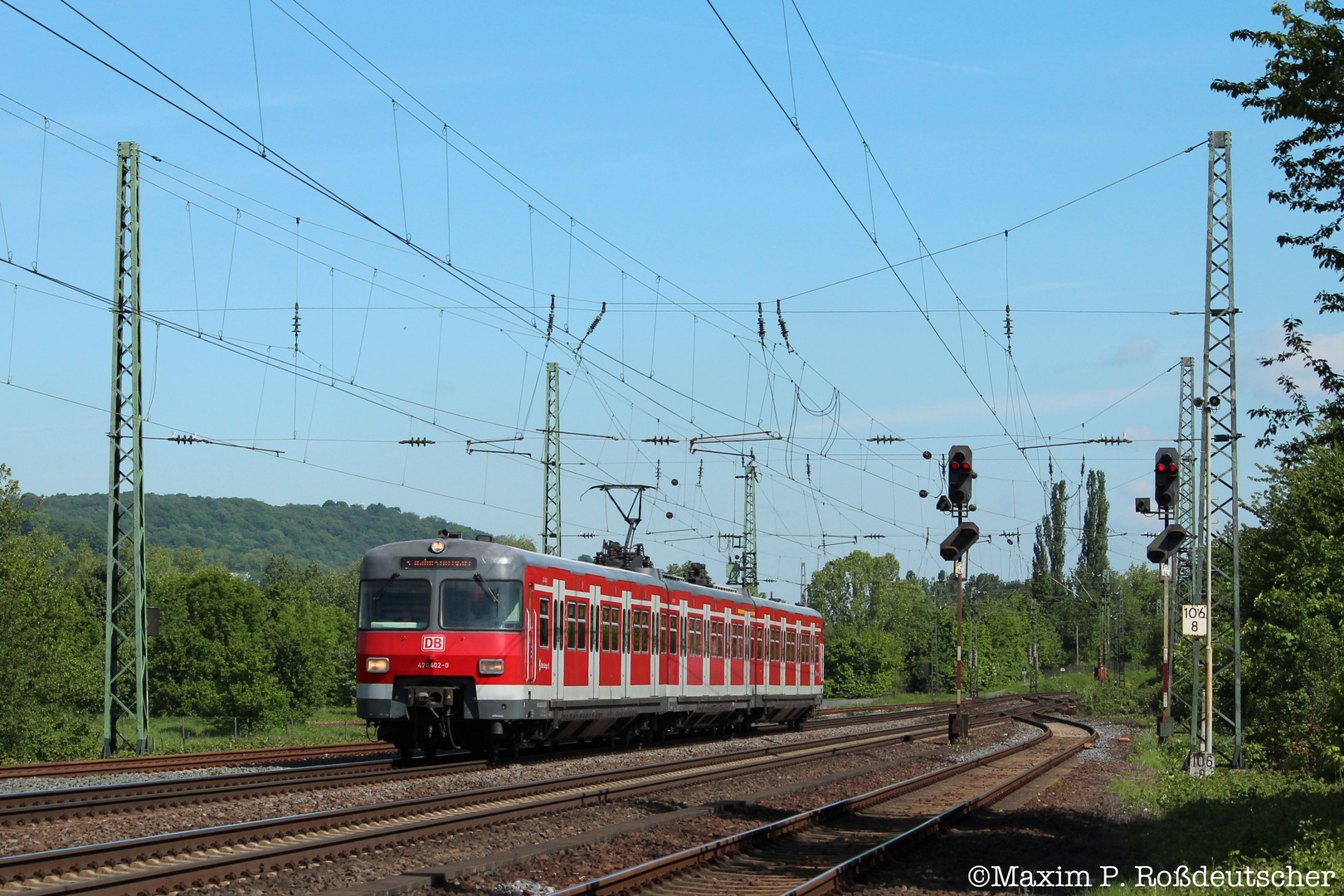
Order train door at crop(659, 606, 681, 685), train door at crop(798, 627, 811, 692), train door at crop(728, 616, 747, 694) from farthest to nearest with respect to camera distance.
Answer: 1. train door at crop(798, 627, 811, 692)
2. train door at crop(728, 616, 747, 694)
3. train door at crop(659, 606, 681, 685)

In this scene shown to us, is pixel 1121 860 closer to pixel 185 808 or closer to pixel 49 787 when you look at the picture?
pixel 185 808

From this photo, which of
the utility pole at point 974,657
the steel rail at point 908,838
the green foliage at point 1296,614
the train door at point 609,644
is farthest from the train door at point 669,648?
the utility pole at point 974,657

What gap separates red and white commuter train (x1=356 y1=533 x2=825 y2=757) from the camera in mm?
20078

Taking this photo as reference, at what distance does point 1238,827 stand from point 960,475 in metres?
6.30

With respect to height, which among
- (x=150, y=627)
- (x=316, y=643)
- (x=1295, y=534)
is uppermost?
(x=1295, y=534)

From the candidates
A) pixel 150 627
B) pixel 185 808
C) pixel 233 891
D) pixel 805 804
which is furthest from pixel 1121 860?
pixel 150 627

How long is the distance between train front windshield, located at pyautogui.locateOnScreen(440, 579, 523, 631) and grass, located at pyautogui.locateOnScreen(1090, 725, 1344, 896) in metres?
9.40

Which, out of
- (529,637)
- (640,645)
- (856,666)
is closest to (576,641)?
(529,637)

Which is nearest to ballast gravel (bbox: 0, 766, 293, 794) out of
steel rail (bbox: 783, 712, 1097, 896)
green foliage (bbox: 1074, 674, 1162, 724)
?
steel rail (bbox: 783, 712, 1097, 896)

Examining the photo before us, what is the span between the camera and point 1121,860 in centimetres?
1230

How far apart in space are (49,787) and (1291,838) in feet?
45.4

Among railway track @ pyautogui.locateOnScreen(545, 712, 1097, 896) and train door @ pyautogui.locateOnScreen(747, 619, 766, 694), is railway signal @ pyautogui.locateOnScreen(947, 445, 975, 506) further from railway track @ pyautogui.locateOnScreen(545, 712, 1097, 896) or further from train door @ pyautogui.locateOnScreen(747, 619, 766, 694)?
train door @ pyautogui.locateOnScreen(747, 619, 766, 694)

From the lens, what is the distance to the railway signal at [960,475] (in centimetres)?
1811

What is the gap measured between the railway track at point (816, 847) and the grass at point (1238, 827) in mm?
2068
